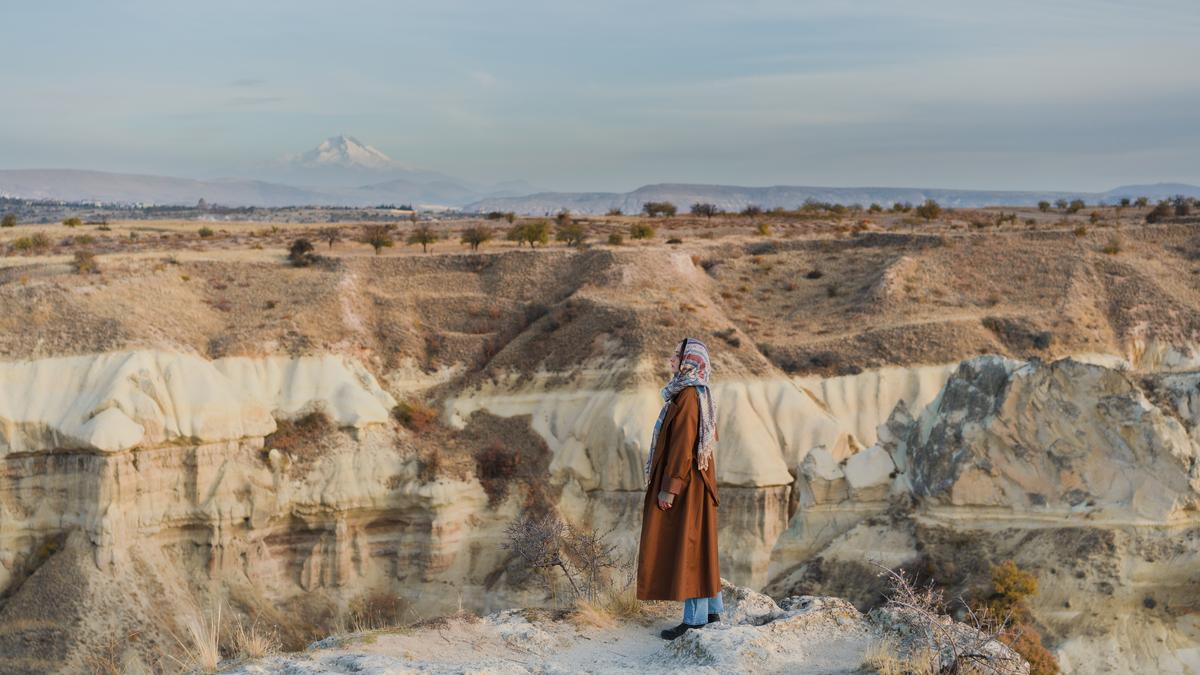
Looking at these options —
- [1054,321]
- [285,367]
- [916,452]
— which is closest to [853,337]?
[1054,321]

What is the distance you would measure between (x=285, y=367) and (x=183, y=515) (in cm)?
657

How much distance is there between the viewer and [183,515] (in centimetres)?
3322

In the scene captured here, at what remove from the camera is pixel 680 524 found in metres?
10.8

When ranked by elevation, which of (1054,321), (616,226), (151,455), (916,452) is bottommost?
(151,455)

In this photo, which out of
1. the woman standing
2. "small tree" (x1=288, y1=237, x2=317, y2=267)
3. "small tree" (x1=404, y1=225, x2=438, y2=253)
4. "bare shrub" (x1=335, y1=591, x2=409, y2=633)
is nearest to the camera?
the woman standing

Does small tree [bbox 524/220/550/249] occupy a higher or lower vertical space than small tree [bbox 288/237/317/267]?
higher

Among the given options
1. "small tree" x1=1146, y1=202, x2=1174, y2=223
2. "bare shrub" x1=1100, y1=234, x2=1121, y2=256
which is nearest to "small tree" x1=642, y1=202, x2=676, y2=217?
"small tree" x1=1146, y1=202, x2=1174, y2=223

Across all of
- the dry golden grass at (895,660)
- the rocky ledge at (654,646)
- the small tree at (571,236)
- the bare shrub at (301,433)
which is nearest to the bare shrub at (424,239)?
the small tree at (571,236)

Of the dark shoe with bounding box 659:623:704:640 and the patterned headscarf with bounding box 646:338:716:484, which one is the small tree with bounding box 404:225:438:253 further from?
→ the dark shoe with bounding box 659:623:704:640

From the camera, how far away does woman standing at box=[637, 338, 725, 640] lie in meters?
10.7

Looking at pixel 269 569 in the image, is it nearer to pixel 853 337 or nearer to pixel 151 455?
pixel 151 455

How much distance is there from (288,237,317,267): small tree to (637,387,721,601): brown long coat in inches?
1507

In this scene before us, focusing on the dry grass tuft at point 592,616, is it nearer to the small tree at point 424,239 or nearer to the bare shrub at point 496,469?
the bare shrub at point 496,469

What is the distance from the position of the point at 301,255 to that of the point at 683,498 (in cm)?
3922
